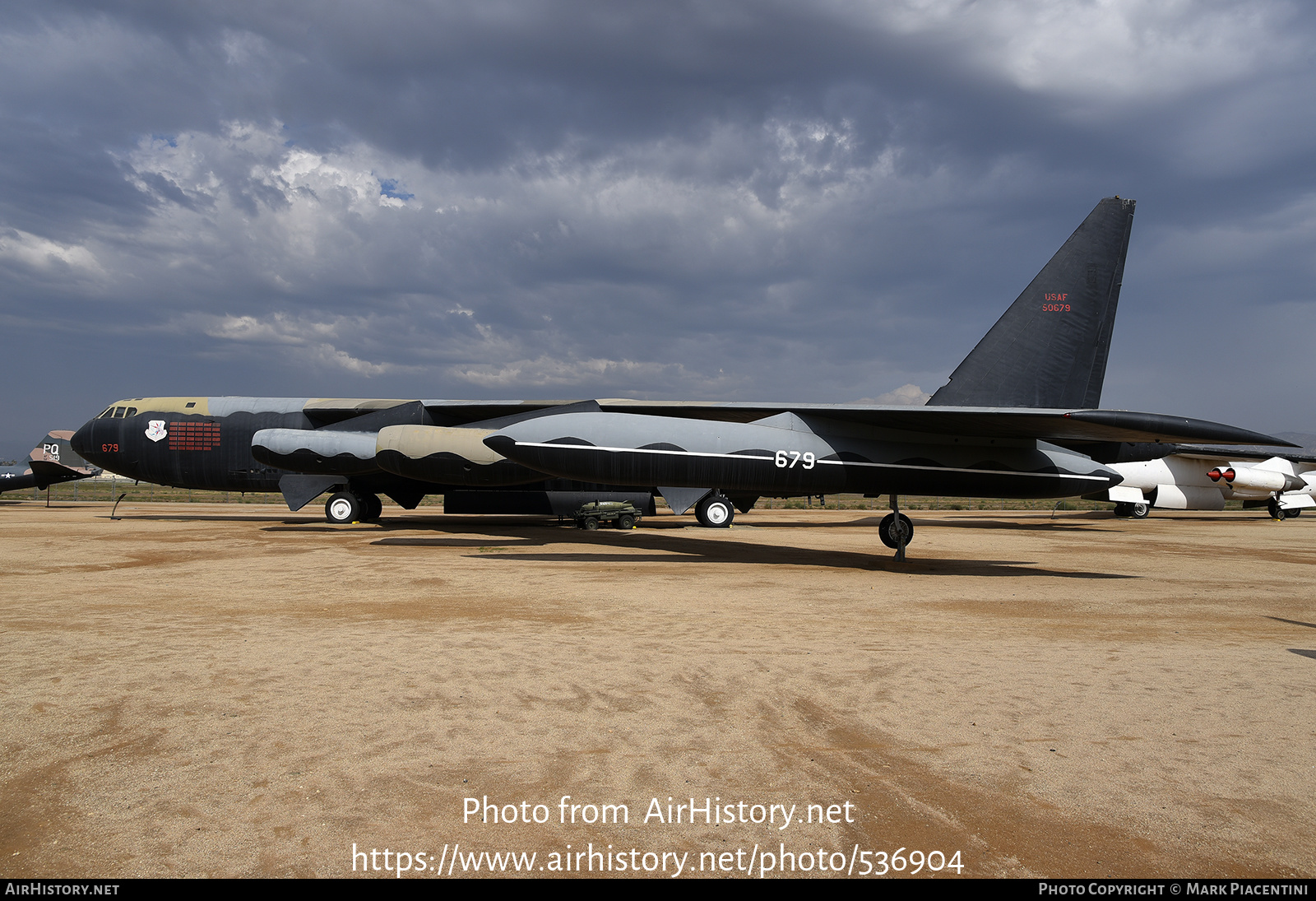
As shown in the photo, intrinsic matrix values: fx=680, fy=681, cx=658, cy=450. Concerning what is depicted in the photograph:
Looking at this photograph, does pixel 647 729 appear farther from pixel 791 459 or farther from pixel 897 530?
pixel 897 530

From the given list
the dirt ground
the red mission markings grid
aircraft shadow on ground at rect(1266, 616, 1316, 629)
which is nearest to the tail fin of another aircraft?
the dirt ground

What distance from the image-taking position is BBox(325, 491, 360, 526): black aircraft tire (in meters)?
19.6

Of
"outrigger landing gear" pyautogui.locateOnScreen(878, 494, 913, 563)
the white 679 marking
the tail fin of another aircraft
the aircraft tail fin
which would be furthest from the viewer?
the aircraft tail fin

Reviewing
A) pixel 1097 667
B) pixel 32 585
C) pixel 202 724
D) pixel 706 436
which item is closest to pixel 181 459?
pixel 32 585

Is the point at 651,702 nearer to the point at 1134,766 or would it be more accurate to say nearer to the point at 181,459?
the point at 1134,766

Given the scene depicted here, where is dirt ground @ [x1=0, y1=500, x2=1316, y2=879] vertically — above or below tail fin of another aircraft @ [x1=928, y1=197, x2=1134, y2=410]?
below

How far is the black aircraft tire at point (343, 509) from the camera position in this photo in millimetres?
19641

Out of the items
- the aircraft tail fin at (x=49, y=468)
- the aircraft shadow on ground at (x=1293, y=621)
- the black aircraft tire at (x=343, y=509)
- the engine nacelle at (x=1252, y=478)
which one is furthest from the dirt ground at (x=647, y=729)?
the aircraft tail fin at (x=49, y=468)

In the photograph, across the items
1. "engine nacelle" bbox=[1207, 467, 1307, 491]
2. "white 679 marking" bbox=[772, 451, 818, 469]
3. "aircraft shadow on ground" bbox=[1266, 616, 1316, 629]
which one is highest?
"engine nacelle" bbox=[1207, 467, 1307, 491]

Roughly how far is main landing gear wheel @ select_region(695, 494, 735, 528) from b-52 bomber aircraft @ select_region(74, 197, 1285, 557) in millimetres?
7139

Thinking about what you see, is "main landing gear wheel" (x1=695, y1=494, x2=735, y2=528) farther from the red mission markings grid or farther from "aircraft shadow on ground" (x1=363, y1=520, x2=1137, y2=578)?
the red mission markings grid

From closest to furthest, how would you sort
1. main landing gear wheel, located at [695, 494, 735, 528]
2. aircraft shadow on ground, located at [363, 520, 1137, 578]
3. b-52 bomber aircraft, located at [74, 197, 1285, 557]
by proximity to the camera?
b-52 bomber aircraft, located at [74, 197, 1285, 557] → aircraft shadow on ground, located at [363, 520, 1137, 578] → main landing gear wheel, located at [695, 494, 735, 528]

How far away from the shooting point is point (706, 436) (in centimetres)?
1202
